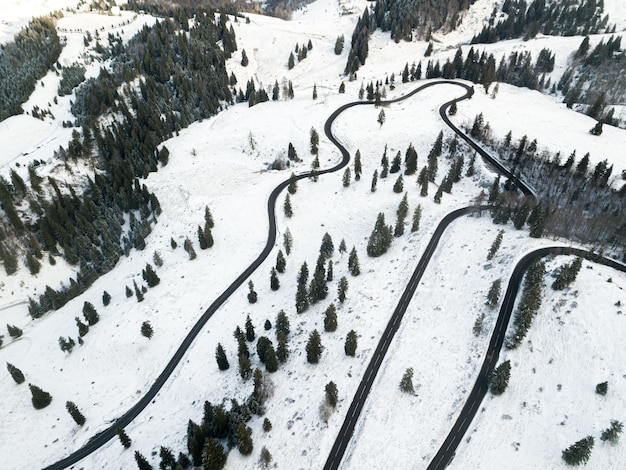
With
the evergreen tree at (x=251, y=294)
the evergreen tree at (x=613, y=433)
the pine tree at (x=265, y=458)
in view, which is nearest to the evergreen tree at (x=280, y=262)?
the evergreen tree at (x=251, y=294)

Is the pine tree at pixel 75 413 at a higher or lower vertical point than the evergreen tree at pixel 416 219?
lower

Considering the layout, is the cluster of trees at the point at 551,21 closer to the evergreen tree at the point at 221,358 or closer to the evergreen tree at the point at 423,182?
the evergreen tree at the point at 423,182

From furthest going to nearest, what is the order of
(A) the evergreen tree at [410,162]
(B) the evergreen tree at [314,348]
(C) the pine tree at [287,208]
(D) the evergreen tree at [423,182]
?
(A) the evergreen tree at [410,162] → (C) the pine tree at [287,208] → (D) the evergreen tree at [423,182] → (B) the evergreen tree at [314,348]

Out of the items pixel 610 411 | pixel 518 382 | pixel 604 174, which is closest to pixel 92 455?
pixel 518 382

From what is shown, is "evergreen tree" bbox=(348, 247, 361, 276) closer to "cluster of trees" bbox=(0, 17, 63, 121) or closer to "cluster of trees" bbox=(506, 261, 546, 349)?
"cluster of trees" bbox=(506, 261, 546, 349)

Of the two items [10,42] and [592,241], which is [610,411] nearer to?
[592,241]

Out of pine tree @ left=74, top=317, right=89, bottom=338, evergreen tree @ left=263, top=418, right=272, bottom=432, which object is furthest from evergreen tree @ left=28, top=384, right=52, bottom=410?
evergreen tree @ left=263, top=418, right=272, bottom=432
